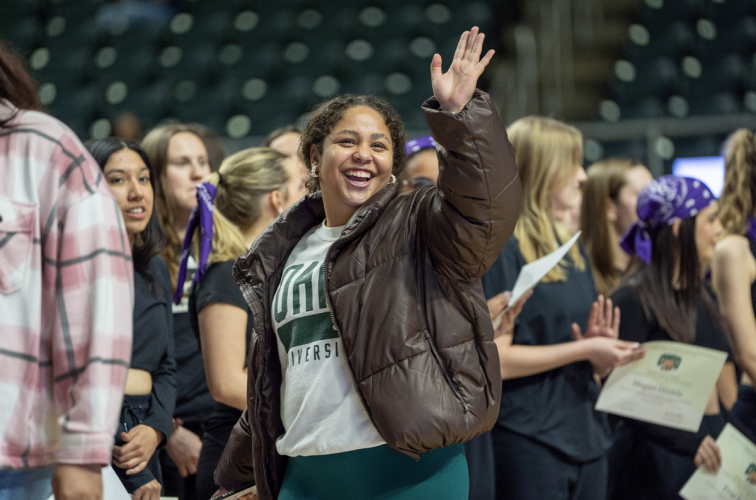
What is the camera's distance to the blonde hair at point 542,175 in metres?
2.22

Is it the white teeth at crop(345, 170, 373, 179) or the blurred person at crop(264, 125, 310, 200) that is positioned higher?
the white teeth at crop(345, 170, 373, 179)

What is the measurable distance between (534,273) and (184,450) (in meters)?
1.12

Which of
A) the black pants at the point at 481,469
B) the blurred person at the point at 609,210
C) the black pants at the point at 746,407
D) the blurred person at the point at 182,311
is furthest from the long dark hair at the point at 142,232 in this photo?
the black pants at the point at 746,407

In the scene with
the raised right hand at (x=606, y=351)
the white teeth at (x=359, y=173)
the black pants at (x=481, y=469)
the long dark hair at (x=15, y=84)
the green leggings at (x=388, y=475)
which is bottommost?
the black pants at (x=481, y=469)

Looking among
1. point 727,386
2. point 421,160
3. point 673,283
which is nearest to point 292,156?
point 421,160

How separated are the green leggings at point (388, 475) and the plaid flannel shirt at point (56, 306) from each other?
466 mm

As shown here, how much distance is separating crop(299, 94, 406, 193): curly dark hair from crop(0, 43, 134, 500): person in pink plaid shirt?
607 millimetres

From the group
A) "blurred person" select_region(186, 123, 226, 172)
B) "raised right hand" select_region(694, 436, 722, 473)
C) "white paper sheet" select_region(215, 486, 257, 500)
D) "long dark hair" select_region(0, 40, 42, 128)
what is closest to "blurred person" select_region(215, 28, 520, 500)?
"white paper sheet" select_region(215, 486, 257, 500)

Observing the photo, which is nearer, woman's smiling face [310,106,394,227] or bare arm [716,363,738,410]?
woman's smiling face [310,106,394,227]

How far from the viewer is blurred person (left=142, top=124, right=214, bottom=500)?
222cm

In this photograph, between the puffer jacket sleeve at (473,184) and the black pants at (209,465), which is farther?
the black pants at (209,465)

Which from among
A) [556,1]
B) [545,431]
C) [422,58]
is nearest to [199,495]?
[545,431]

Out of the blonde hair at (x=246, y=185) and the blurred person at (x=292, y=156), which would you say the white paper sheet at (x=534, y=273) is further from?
the blonde hair at (x=246, y=185)

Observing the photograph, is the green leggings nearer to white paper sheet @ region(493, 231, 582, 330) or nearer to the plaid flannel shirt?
the plaid flannel shirt
